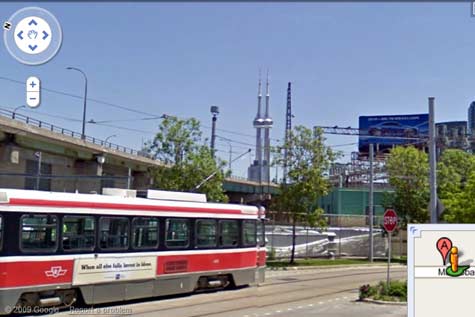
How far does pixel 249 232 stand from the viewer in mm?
24422

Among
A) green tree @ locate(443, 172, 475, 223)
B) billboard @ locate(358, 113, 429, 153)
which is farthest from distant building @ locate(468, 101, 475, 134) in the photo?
green tree @ locate(443, 172, 475, 223)

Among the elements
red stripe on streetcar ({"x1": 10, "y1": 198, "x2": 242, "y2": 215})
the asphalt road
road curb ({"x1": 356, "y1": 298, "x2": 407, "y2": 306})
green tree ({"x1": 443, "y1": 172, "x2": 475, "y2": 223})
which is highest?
green tree ({"x1": 443, "y1": 172, "x2": 475, "y2": 223})

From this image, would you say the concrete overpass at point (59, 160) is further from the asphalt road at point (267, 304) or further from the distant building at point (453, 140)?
the distant building at point (453, 140)

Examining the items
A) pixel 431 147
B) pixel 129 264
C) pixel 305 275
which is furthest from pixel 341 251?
pixel 129 264

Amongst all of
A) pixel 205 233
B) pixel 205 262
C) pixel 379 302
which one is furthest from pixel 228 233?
pixel 379 302

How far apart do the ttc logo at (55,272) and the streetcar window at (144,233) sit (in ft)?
9.28

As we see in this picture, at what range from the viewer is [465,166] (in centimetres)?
5559

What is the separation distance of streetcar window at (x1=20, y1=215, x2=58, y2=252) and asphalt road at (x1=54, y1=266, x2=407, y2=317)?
1905mm

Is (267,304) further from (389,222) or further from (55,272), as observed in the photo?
(55,272)

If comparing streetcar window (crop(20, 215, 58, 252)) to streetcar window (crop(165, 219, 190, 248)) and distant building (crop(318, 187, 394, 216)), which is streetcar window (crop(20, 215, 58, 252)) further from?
distant building (crop(318, 187, 394, 216))

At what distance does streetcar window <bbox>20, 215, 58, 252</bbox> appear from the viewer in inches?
624

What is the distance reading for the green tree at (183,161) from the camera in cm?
3884

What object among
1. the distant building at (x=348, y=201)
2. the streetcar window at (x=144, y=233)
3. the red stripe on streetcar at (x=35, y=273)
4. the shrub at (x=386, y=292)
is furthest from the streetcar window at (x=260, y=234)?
the distant building at (x=348, y=201)

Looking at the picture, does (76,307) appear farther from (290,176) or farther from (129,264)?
(290,176)
